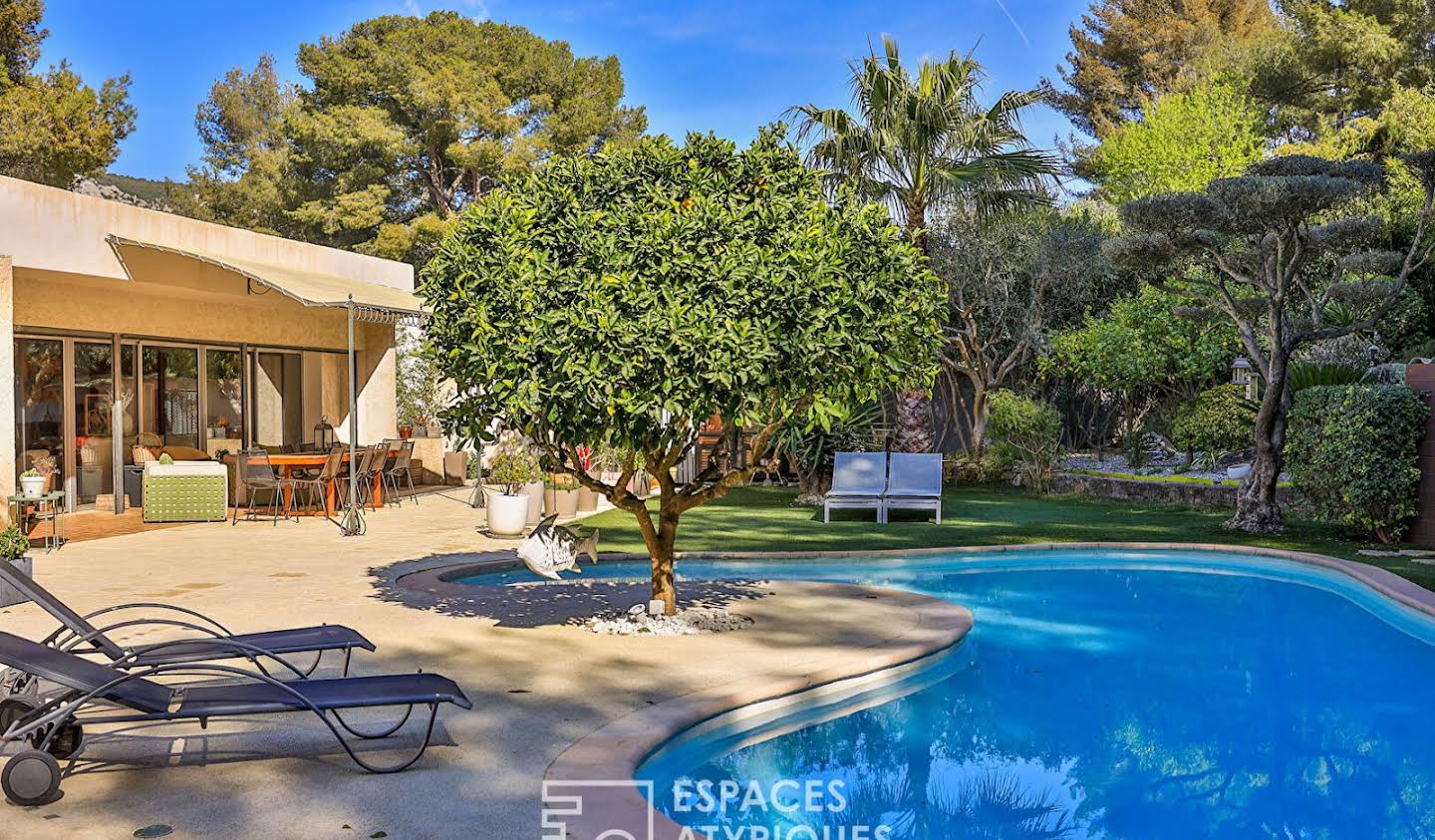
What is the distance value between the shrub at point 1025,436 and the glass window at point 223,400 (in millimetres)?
11994

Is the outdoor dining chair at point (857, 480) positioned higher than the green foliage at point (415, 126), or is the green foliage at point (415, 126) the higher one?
the green foliage at point (415, 126)

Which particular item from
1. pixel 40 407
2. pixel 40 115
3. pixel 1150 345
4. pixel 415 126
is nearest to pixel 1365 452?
pixel 1150 345

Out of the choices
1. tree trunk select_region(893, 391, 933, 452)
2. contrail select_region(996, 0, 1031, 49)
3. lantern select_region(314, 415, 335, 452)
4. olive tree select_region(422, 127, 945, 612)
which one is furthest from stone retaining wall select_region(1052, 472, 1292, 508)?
contrail select_region(996, 0, 1031, 49)

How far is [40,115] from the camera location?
104ft

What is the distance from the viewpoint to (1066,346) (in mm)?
21938

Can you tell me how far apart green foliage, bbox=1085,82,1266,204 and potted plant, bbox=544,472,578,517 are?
59.1 ft

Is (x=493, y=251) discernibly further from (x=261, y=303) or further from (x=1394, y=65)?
(x=1394, y=65)

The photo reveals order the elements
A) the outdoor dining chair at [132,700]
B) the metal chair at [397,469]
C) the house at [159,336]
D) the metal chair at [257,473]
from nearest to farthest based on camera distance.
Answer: the outdoor dining chair at [132,700], the house at [159,336], the metal chair at [257,473], the metal chair at [397,469]

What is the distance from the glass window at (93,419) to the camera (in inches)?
601

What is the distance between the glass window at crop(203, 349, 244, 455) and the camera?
58.5ft

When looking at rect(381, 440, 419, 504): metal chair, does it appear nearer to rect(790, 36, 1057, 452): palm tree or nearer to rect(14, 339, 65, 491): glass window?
rect(14, 339, 65, 491): glass window

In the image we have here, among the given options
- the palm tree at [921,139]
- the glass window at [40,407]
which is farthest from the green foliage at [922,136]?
the glass window at [40,407]

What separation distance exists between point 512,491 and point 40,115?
24.7 m

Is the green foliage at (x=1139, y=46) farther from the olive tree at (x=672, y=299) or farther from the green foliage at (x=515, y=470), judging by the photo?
the olive tree at (x=672, y=299)
